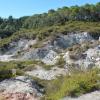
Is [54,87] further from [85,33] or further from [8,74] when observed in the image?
[85,33]

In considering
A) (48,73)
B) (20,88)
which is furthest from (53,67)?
(20,88)

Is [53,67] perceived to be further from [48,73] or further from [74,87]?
[74,87]

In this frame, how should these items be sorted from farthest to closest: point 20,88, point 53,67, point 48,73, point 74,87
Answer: point 53,67, point 48,73, point 20,88, point 74,87

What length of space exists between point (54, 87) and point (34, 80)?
3.75m

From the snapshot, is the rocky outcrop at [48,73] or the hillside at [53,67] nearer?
the hillside at [53,67]

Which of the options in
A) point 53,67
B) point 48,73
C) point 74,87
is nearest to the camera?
point 74,87

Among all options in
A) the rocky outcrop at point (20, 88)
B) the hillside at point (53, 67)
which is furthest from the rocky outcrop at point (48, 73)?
the rocky outcrop at point (20, 88)

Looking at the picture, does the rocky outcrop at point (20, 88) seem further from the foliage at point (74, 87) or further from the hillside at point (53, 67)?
the foliage at point (74, 87)

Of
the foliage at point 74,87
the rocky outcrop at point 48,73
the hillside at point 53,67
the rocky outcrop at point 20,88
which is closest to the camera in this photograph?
the foliage at point 74,87

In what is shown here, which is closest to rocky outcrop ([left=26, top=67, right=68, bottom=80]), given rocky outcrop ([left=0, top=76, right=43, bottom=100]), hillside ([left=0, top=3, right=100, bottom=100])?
hillside ([left=0, top=3, right=100, bottom=100])

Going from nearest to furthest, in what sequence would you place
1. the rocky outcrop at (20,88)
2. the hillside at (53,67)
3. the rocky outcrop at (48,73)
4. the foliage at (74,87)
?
the foliage at (74,87), the hillside at (53,67), the rocky outcrop at (20,88), the rocky outcrop at (48,73)

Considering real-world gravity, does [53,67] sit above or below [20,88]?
above

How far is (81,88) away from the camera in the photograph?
2791cm

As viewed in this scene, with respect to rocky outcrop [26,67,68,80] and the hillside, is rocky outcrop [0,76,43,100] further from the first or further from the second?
rocky outcrop [26,67,68,80]
